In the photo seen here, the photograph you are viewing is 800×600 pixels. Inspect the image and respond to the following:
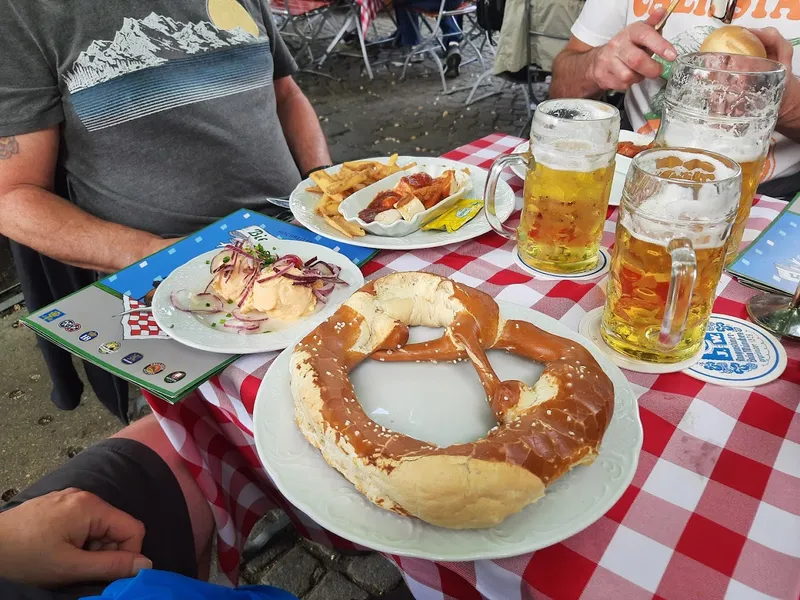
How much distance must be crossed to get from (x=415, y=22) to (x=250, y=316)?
665 centimetres

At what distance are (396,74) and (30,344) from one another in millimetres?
5097

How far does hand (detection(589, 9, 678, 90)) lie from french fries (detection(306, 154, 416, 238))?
59 cm

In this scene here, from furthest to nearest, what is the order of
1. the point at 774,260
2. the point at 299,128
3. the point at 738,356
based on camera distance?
1. the point at 299,128
2. the point at 774,260
3. the point at 738,356

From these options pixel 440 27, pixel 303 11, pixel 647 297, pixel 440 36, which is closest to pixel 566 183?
pixel 647 297

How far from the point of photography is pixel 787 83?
1.37 meters

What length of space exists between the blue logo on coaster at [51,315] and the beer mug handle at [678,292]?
0.99 metres

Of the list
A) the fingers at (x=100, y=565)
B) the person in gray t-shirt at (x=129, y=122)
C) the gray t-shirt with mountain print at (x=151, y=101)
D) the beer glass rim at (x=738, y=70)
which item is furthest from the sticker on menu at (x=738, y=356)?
the gray t-shirt with mountain print at (x=151, y=101)

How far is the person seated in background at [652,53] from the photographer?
55.2 inches

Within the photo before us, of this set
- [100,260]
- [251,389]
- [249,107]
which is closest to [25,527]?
[251,389]

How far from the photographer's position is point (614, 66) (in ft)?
4.90

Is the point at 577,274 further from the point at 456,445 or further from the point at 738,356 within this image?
the point at 456,445

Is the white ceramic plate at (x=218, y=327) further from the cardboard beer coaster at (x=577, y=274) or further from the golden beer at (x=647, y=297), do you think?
the golden beer at (x=647, y=297)

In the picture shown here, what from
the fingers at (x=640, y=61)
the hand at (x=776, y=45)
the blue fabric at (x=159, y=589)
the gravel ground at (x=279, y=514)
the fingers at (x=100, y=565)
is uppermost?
the hand at (x=776, y=45)

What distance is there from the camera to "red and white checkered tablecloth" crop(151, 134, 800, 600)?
593mm
